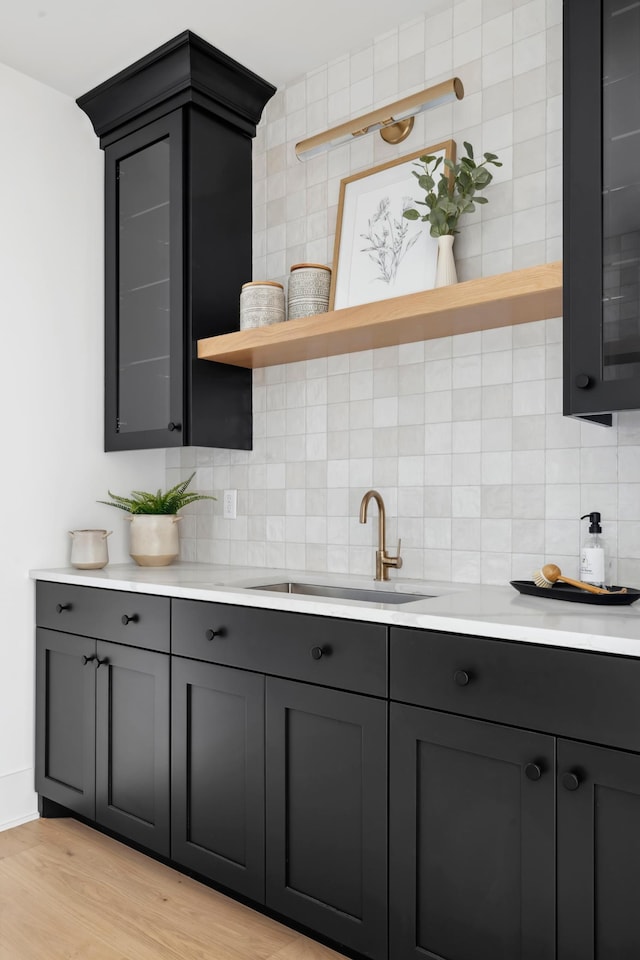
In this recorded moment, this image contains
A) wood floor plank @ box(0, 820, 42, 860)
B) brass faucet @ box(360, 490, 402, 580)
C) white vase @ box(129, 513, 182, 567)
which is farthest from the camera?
white vase @ box(129, 513, 182, 567)

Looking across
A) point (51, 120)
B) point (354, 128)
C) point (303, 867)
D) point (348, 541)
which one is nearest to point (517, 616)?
point (303, 867)

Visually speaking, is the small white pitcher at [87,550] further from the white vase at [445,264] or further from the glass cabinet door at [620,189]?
the glass cabinet door at [620,189]

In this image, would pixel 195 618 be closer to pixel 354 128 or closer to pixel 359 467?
pixel 359 467

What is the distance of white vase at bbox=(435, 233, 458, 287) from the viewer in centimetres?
211

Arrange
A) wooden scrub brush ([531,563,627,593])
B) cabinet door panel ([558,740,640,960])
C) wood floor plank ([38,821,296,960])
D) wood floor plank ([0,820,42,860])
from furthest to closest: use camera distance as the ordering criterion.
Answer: wood floor plank ([0,820,42,860]), wood floor plank ([38,821,296,960]), wooden scrub brush ([531,563,627,593]), cabinet door panel ([558,740,640,960])

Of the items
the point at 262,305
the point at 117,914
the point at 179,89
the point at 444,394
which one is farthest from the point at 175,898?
the point at 179,89

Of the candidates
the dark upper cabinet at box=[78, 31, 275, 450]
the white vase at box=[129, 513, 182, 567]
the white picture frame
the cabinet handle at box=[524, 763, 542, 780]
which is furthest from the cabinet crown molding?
the cabinet handle at box=[524, 763, 542, 780]

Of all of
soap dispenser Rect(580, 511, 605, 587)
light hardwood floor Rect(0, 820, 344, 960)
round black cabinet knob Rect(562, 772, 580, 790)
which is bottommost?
light hardwood floor Rect(0, 820, 344, 960)

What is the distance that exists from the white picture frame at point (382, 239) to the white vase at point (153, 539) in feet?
3.38

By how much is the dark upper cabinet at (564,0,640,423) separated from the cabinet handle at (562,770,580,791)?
76 cm

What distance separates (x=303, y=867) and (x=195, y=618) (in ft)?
2.28

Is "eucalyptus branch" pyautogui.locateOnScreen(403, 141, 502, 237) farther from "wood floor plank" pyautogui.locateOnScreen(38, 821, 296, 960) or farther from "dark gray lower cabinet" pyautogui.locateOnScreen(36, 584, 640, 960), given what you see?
"wood floor plank" pyautogui.locateOnScreen(38, 821, 296, 960)

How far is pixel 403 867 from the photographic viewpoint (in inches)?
63.1

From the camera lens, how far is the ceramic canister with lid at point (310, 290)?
7.91 ft
